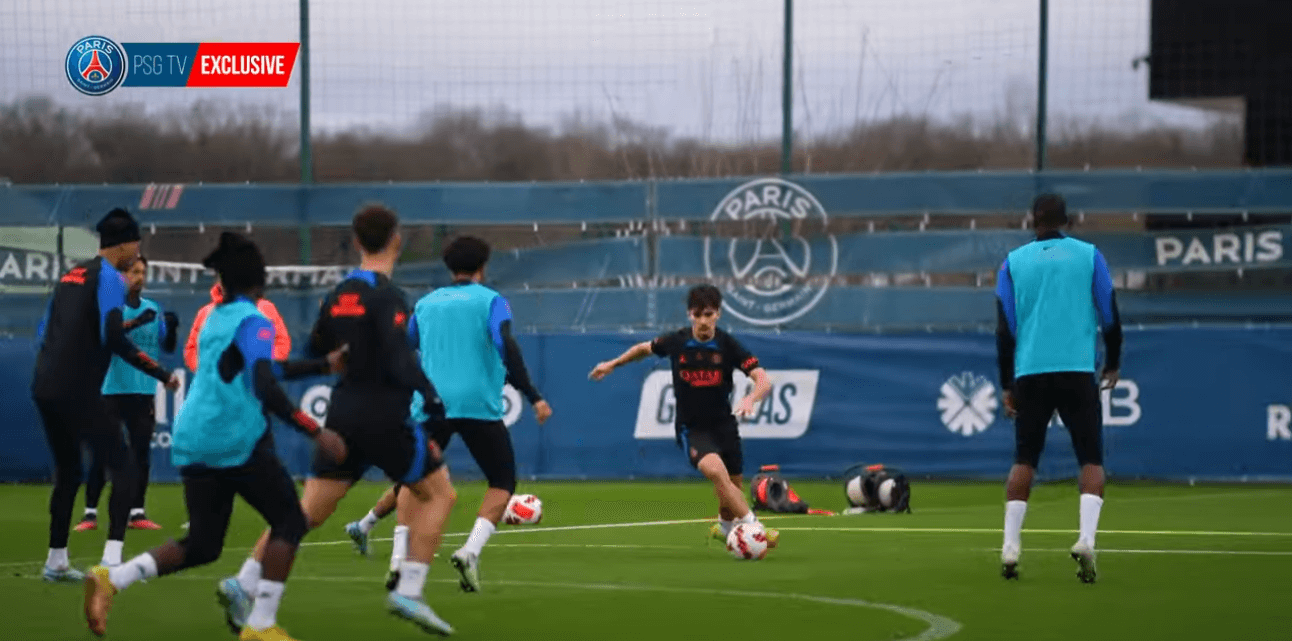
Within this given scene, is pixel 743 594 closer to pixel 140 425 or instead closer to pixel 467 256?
pixel 467 256

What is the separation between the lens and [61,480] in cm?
1242

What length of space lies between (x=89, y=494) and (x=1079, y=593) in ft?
24.0

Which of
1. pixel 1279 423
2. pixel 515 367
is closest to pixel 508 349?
pixel 515 367

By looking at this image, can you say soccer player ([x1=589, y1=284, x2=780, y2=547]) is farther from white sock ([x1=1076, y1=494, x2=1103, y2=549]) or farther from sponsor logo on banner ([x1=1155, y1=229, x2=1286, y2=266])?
sponsor logo on banner ([x1=1155, y1=229, x2=1286, y2=266])

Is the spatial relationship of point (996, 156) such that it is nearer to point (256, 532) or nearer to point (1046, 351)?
point (256, 532)

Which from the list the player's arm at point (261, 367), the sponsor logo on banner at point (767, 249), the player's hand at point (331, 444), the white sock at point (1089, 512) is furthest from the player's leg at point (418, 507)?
the sponsor logo on banner at point (767, 249)

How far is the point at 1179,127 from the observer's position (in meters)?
26.8

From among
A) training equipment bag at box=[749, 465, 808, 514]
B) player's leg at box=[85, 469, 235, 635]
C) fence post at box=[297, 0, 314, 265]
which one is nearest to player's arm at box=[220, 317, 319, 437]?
player's leg at box=[85, 469, 235, 635]

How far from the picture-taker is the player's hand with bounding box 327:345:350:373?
9422mm

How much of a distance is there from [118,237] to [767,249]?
41.1 feet

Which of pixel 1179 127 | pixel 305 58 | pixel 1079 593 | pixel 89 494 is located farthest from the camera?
pixel 1179 127

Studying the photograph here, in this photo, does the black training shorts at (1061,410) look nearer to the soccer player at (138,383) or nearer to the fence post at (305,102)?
the soccer player at (138,383)

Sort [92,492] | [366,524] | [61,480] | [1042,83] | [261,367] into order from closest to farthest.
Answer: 1. [261,367]
2. [61,480]
3. [366,524]
4. [92,492]
5. [1042,83]

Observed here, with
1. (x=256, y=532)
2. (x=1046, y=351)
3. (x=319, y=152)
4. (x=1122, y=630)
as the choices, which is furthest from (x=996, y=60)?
(x=1122, y=630)
